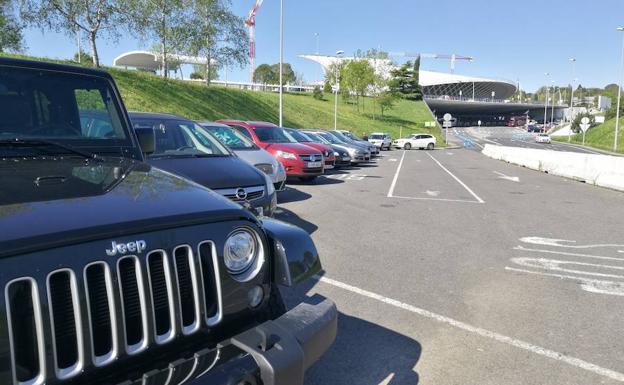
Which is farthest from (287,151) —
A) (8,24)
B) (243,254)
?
(8,24)

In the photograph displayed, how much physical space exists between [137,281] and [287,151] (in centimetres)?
1126

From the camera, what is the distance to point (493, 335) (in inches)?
158

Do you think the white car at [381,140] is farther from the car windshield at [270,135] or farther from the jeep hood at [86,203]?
the jeep hood at [86,203]

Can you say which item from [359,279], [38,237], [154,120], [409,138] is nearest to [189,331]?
[38,237]

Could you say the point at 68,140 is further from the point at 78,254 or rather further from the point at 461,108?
the point at 461,108

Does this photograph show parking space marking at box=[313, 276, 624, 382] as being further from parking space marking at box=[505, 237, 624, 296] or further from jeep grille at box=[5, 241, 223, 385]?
jeep grille at box=[5, 241, 223, 385]

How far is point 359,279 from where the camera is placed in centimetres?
536

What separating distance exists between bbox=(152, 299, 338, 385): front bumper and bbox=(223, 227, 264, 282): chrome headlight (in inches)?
11.0

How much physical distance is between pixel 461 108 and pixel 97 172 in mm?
131800

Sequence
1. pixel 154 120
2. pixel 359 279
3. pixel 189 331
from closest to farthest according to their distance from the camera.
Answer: pixel 189 331 → pixel 359 279 → pixel 154 120

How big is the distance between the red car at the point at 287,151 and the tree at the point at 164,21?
20434 millimetres

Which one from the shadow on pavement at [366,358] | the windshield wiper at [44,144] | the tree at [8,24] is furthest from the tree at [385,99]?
the windshield wiper at [44,144]

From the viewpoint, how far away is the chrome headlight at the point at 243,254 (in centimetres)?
228

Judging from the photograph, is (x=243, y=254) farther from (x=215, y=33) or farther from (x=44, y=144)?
(x=215, y=33)
